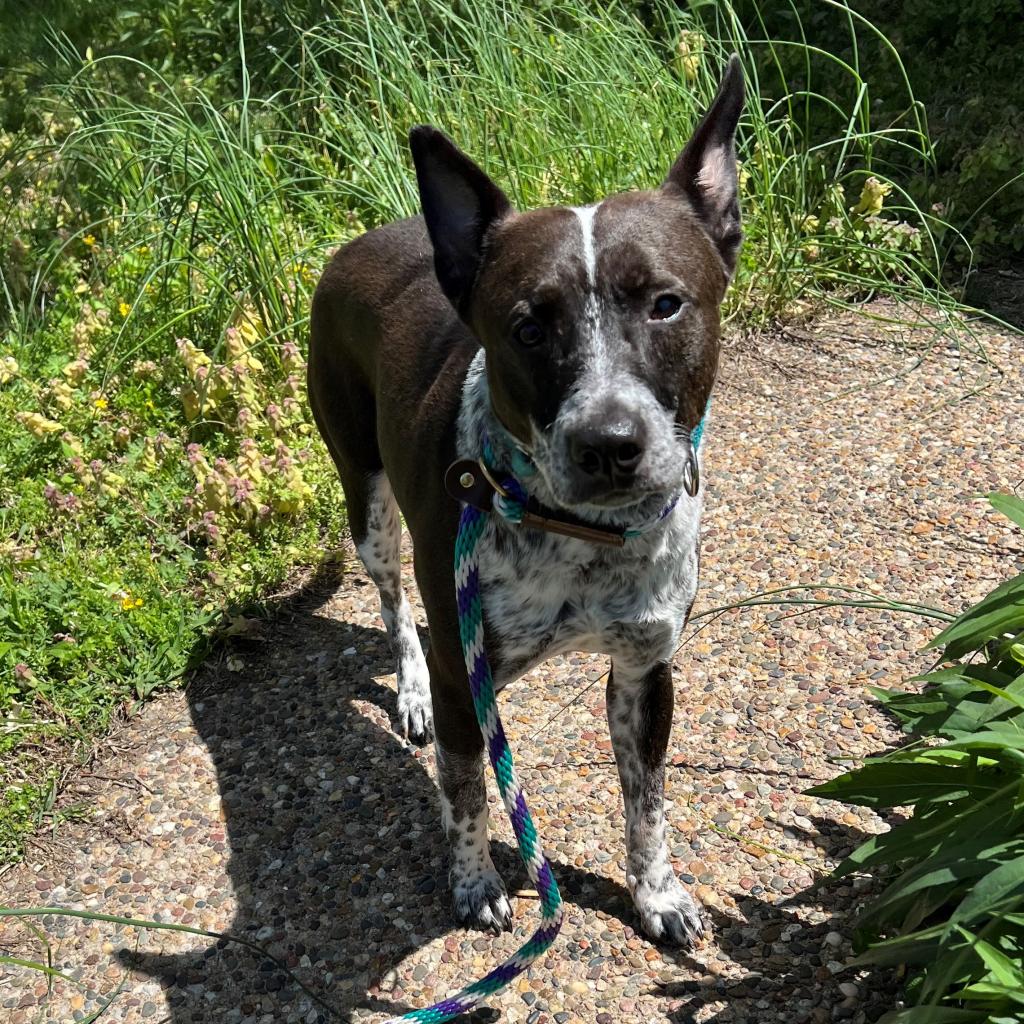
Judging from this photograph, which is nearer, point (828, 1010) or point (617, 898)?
point (828, 1010)

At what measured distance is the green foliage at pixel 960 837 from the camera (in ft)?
6.48

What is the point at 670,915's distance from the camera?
2846 mm

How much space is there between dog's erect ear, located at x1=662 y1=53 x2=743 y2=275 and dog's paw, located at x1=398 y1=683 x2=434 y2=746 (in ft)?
5.83

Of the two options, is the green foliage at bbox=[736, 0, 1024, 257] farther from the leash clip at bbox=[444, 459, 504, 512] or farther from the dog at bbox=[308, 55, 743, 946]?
the leash clip at bbox=[444, 459, 504, 512]

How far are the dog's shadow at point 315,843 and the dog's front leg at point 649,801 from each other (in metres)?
0.16

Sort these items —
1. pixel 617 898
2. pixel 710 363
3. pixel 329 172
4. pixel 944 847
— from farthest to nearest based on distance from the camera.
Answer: pixel 329 172 < pixel 617 898 < pixel 710 363 < pixel 944 847

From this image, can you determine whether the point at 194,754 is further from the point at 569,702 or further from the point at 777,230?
the point at 777,230

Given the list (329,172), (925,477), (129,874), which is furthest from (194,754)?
(329,172)

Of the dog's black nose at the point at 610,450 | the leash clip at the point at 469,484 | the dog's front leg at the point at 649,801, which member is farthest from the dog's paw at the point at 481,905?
the dog's black nose at the point at 610,450

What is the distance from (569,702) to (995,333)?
3.13 meters

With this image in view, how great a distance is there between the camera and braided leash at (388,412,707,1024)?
8.20 ft

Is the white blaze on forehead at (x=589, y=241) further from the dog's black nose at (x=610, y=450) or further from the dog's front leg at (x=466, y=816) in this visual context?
the dog's front leg at (x=466, y=816)

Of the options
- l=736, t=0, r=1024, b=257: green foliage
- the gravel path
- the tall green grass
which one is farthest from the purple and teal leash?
l=736, t=0, r=1024, b=257: green foliage

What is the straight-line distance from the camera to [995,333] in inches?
212
